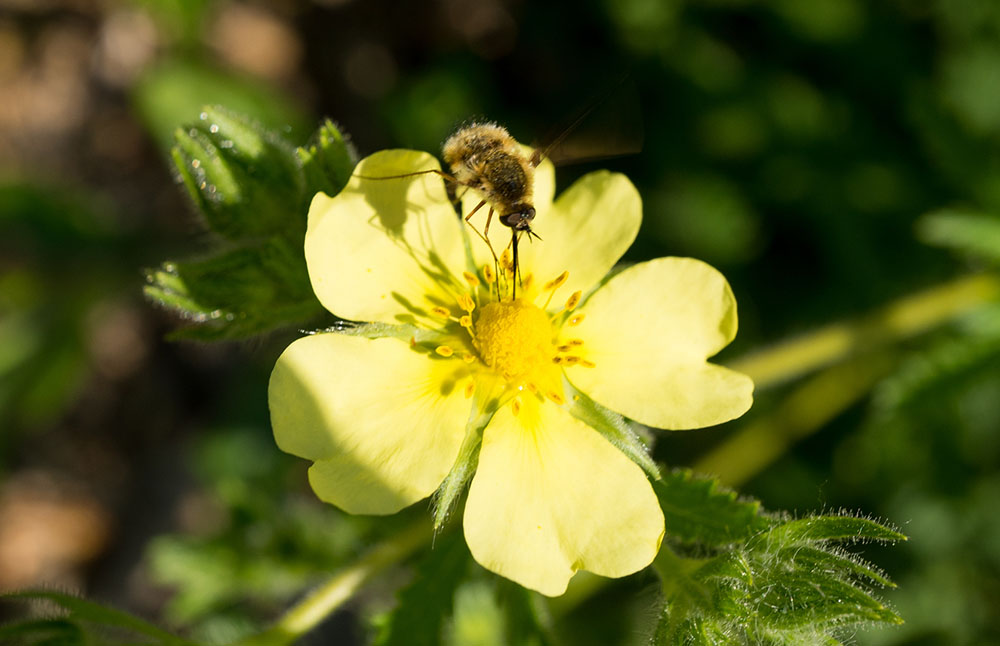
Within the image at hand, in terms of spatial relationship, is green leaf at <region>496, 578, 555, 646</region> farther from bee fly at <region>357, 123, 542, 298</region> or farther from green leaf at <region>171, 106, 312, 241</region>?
green leaf at <region>171, 106, 312, 241</region>

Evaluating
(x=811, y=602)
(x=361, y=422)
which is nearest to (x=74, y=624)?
(x=361, y=422)

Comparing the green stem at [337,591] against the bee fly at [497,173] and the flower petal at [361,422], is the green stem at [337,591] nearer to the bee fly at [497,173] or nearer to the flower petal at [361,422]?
the flower petal at [361,422]

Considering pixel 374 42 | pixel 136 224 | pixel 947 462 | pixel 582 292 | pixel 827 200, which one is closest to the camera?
pixel 582 292

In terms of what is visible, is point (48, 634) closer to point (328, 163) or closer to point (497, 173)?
point (328, 163)

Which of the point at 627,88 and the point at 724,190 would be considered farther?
the point at 724,190

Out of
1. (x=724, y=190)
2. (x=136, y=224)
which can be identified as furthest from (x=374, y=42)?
(x=724, y=190)

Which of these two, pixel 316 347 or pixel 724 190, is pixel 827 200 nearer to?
pixel 724 190

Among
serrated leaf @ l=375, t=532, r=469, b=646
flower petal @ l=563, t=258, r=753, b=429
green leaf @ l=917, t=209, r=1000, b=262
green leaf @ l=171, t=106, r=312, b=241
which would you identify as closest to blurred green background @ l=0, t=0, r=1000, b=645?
green leaf @ l=917, t=209, r=1000, b=262

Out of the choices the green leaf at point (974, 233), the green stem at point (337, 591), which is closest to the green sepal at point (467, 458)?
the green stem at point (337, 591)
